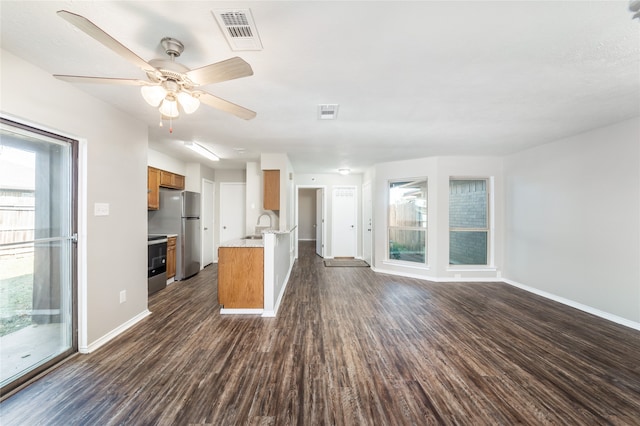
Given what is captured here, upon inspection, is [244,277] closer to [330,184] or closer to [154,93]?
[154,93]

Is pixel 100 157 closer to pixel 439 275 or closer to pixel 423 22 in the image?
pixel 423 22

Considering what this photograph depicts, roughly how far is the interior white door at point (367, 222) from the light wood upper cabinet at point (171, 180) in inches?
169

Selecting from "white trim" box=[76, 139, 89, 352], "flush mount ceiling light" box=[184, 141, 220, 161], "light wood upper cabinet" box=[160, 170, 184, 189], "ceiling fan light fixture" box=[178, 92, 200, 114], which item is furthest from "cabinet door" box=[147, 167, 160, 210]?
"ceiling fan light fixture" box=[178, 92, 200, 114]

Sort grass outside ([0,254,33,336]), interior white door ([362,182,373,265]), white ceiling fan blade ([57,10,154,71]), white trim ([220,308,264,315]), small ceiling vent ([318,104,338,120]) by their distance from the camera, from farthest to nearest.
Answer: interior white door ([362,182,373,265]), white trim ([220,308,264,315]), small ceiling vent ([318,104,338,120]), grass outside ([0,254,33,336]), white ceiling fan blade ([57,10,154,71])

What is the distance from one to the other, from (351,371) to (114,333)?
2.48m

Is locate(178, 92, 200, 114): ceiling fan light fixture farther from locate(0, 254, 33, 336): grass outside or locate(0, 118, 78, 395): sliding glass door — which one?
locate(0, 254, 33, 336): grass outside

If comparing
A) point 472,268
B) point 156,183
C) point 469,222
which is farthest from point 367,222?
point 156,183

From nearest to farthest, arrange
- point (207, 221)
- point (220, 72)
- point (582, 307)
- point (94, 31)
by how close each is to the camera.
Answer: point (94, 31), point (220, 72), point (582, 307), point (207, 221)

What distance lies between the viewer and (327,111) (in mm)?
2566

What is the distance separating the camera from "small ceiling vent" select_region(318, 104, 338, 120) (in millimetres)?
2457

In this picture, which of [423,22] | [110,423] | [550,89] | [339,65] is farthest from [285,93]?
[110,423]

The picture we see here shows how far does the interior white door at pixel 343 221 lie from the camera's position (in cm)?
681

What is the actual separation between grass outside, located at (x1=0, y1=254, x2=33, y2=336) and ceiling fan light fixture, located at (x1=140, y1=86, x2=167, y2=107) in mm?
1632

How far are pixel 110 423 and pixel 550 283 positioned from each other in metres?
5.46
